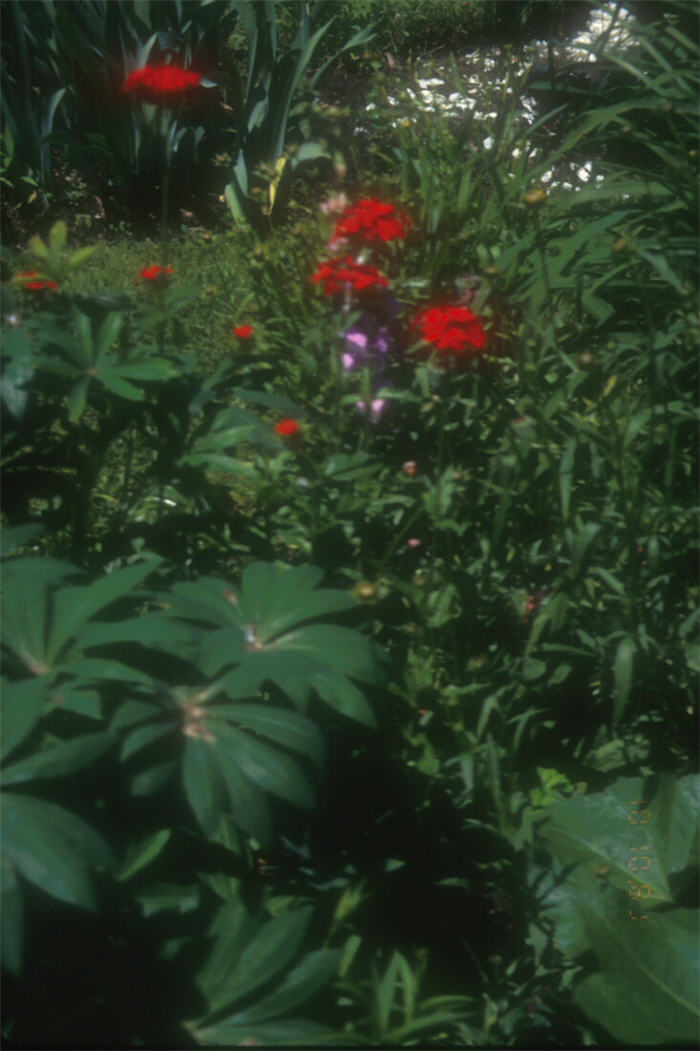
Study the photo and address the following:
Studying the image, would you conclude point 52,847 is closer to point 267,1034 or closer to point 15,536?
point 267,1034

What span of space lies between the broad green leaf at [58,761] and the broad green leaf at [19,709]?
2 cm

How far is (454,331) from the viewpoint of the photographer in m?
1.71

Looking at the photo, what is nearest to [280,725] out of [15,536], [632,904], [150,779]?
[150,779]

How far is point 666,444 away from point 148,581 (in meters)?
1.10

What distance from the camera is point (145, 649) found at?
134 cm

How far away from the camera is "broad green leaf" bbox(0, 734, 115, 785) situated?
100cm

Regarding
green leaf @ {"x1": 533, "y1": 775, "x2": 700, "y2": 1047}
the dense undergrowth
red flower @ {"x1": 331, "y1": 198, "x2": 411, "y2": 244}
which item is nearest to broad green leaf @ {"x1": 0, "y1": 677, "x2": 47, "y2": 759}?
the dense undergrowth

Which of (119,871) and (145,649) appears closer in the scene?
(119,871)

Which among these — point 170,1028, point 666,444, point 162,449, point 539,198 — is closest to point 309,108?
point 539,198

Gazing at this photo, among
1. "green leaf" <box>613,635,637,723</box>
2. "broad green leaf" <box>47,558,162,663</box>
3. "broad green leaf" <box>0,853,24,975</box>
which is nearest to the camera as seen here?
"broad green leaf" <box>0,853,24,975</box>

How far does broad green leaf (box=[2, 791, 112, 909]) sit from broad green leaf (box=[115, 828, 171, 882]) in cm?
18

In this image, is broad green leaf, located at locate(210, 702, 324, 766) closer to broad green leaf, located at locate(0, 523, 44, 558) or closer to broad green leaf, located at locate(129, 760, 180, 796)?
broad green leaf, located at locate(129, 760, 180, 796)

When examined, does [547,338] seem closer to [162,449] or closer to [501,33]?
[162,449]

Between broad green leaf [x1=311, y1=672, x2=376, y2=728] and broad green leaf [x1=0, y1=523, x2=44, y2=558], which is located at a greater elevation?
broad green leaf [x1=0, y1=523, x2=44, y2=558]
